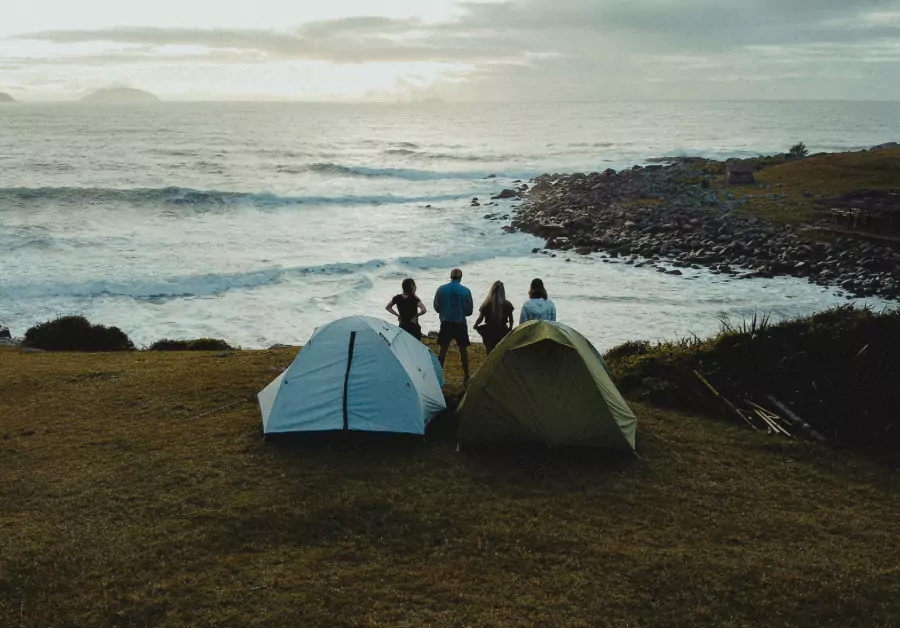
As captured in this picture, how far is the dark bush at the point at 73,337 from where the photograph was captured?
17938 millimetres

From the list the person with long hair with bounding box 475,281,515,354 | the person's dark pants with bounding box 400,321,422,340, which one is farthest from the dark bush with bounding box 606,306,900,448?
the person's dark pants with bounding box 400,321,422,340

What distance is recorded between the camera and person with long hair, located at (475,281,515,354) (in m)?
11.8

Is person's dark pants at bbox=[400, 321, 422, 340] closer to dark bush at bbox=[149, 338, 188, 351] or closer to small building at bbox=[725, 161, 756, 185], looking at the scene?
dark bush at bbox=[149, 338, 188, 351]

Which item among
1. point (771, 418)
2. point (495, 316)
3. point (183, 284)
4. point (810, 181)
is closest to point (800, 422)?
point (771, 418)

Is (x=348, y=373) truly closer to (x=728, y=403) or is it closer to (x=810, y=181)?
(x=728, y=403)

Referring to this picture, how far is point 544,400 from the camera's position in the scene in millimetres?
9625

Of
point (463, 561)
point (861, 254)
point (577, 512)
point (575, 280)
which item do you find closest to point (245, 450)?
point (463, 561)

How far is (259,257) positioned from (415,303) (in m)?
22.7

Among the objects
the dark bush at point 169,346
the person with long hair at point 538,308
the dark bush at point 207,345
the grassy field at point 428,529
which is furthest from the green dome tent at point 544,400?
the dark bush at point 169,346

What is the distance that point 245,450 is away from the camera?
32.3 feet

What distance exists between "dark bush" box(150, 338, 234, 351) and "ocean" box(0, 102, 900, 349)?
89.3 inches

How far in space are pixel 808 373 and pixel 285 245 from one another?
2954 cm

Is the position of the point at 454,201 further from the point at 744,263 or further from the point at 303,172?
the point at 744,263

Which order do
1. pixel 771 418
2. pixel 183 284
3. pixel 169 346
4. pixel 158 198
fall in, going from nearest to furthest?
1. pixel 771 418
2. pixel 169 346
3. pixel 183 284
4. pixel 158 198
